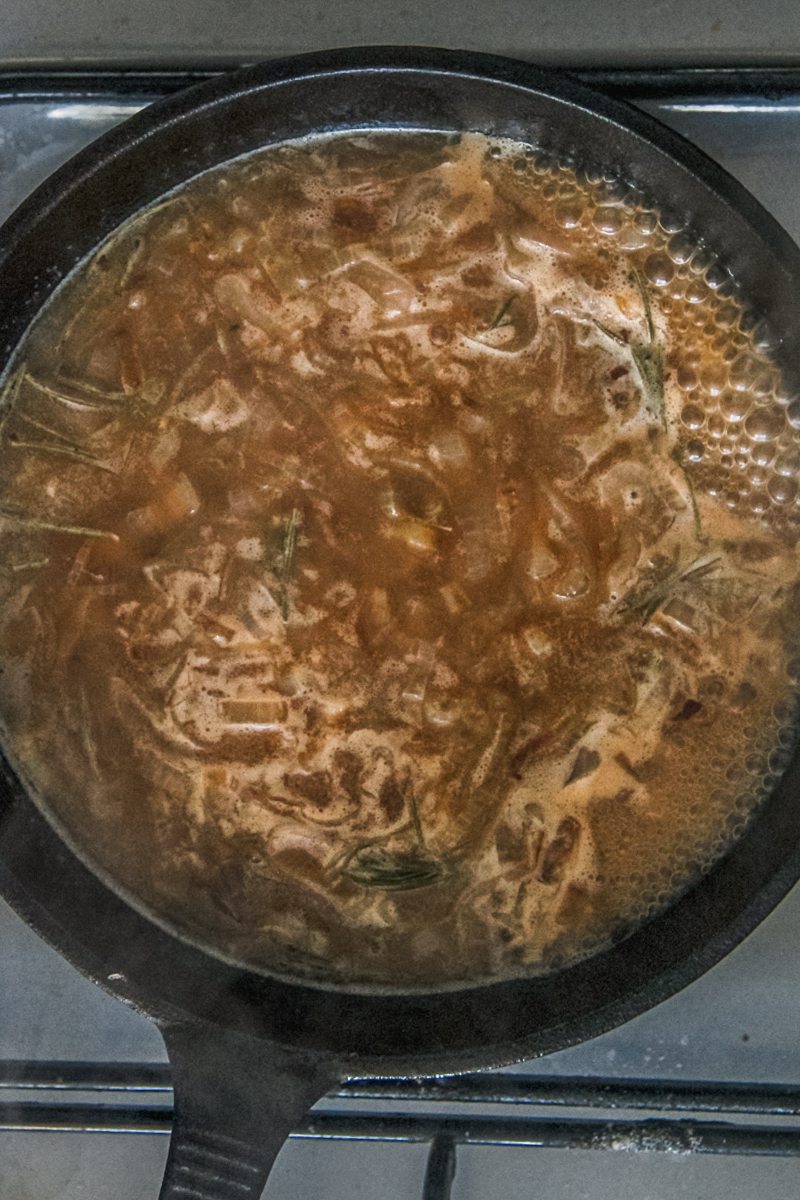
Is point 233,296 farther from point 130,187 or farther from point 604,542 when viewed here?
point 604,542

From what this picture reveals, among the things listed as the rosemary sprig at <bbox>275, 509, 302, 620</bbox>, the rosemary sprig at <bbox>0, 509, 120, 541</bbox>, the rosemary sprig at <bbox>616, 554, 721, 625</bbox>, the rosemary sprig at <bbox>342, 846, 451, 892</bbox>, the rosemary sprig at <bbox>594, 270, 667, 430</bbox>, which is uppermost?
the rosemary sprig at <bbox>594, 270, 667, 430</bbox>

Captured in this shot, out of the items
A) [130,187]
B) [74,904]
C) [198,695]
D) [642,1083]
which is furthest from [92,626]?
[642,1083]

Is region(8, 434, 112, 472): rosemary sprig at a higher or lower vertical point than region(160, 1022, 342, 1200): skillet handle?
higher

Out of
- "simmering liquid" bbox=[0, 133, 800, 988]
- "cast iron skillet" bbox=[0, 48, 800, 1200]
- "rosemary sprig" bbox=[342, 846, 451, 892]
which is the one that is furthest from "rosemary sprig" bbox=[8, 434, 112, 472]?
"rosemary sprig" bbox=[342, 846, 451, 892]

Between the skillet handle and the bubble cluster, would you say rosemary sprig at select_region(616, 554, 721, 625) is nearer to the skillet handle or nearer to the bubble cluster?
the bubble cluster

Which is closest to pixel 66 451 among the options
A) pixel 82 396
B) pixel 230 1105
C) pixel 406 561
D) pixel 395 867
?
pixel 82 396
